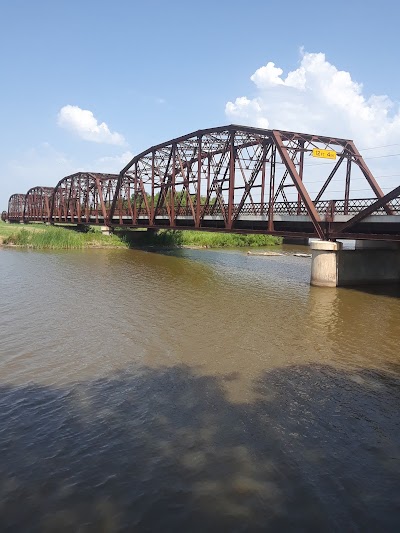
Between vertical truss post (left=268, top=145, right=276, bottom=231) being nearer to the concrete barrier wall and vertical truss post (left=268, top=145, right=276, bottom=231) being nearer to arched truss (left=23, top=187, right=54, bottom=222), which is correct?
the concrete barrier wall

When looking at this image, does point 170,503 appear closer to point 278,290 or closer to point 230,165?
point 278,290

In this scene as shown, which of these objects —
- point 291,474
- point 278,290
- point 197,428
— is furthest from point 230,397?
point 278,290

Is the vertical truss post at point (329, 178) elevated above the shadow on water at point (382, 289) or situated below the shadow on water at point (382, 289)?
above

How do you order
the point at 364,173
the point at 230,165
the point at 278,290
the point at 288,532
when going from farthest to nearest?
the point at 230,165 < the point at 364,173 < the point at 278,290 < the point at 288,532

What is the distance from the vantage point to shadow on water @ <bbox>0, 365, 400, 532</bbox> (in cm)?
576

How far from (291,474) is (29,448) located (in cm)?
452

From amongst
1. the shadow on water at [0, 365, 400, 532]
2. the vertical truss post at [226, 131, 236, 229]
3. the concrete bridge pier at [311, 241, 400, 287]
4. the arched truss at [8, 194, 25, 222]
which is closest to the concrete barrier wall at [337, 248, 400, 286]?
the concrete bridge pier at [311, 241, 400, 287]

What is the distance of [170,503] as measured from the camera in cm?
596

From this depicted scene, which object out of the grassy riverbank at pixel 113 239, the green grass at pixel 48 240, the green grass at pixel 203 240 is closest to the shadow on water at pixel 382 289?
the green grass at pixel 203 240

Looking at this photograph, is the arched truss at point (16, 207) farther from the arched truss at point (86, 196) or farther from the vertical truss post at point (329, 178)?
the vertical truss post at point (329, 178)

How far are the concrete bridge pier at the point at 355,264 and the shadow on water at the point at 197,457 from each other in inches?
626

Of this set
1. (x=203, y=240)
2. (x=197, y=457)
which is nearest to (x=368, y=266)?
(x=197, y=457)

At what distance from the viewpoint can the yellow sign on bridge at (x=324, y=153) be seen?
30578 mm

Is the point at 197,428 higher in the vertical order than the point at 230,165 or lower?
lower
